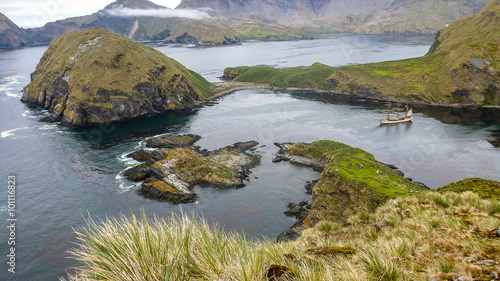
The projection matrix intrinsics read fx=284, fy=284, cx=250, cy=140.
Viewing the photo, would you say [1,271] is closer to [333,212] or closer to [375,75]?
[333,212]

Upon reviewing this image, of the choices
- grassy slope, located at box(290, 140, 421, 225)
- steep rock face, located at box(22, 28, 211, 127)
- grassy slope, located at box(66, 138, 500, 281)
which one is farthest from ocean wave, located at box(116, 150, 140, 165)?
grassy slope, located at box(66, 138, 500, 281)

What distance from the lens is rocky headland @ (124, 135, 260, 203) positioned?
151 ft

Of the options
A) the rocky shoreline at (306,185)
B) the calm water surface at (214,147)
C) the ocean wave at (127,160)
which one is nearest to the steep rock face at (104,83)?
the calm water surface at (214,147)

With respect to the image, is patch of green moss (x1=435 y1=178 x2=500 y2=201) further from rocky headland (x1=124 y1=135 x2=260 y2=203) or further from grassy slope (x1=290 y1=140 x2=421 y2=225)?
rocky headland (x1=124 y1=135 x2=260 y2=203)

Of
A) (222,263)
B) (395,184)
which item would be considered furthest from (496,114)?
(222,263)

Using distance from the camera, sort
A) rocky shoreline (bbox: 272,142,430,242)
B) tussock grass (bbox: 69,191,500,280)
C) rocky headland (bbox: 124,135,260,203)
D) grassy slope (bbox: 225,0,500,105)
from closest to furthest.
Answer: tussock grass (bbox: 69,191,500,280)
rocky shoreline (bbox: 272,142,430,242)
rocky headland (bbox: 124,135,260,203)
grassy slope (bbox: 225,0,500,105)

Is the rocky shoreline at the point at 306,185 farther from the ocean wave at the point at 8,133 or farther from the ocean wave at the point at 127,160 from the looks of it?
the ocean wave at the point at 8,133

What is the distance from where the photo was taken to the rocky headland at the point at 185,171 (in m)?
46.0

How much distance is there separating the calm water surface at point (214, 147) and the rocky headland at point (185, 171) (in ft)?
6.58

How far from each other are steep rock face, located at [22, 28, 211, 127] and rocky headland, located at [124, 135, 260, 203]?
32.2 metres

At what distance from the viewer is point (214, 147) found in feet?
215

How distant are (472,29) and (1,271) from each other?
561 ft

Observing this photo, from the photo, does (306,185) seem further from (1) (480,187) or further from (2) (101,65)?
→ (2) (101,65)

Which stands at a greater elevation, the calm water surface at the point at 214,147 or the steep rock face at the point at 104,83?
the steep rock face at the point at 104,83
